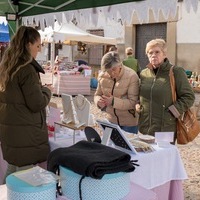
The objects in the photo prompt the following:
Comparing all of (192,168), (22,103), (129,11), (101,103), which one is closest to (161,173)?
(101,103)

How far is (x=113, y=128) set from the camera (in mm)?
2066

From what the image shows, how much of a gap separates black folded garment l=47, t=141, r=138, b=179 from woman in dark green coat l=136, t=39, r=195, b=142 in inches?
51.5

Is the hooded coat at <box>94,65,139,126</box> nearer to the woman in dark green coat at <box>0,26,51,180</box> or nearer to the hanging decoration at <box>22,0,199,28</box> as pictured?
the hanging decoration at <box>22,0,199,28</box>

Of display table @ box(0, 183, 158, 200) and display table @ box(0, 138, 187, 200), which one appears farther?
display table @ box(0, 138, 187, 200)

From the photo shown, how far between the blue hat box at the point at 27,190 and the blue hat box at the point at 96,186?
9 cm

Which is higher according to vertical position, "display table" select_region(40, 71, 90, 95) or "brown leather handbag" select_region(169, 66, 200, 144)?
"brown leather handbag" select_region(169, 66, 200, 144)

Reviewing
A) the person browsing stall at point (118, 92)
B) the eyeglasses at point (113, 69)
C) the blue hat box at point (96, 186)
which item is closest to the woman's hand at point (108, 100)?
the person browsing stall at point (118, 92)

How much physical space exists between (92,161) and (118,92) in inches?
66.9

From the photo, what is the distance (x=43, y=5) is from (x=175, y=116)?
7.03 ft

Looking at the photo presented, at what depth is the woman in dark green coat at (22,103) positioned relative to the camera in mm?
2268

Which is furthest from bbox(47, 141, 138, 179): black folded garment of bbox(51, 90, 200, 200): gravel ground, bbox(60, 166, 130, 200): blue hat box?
bbox(51, 90, 200, 200): gravel ground

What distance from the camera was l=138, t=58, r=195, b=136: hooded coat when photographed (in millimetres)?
2688

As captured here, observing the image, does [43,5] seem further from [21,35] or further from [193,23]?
[193,23]

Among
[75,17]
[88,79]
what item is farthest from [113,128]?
[88,79]
